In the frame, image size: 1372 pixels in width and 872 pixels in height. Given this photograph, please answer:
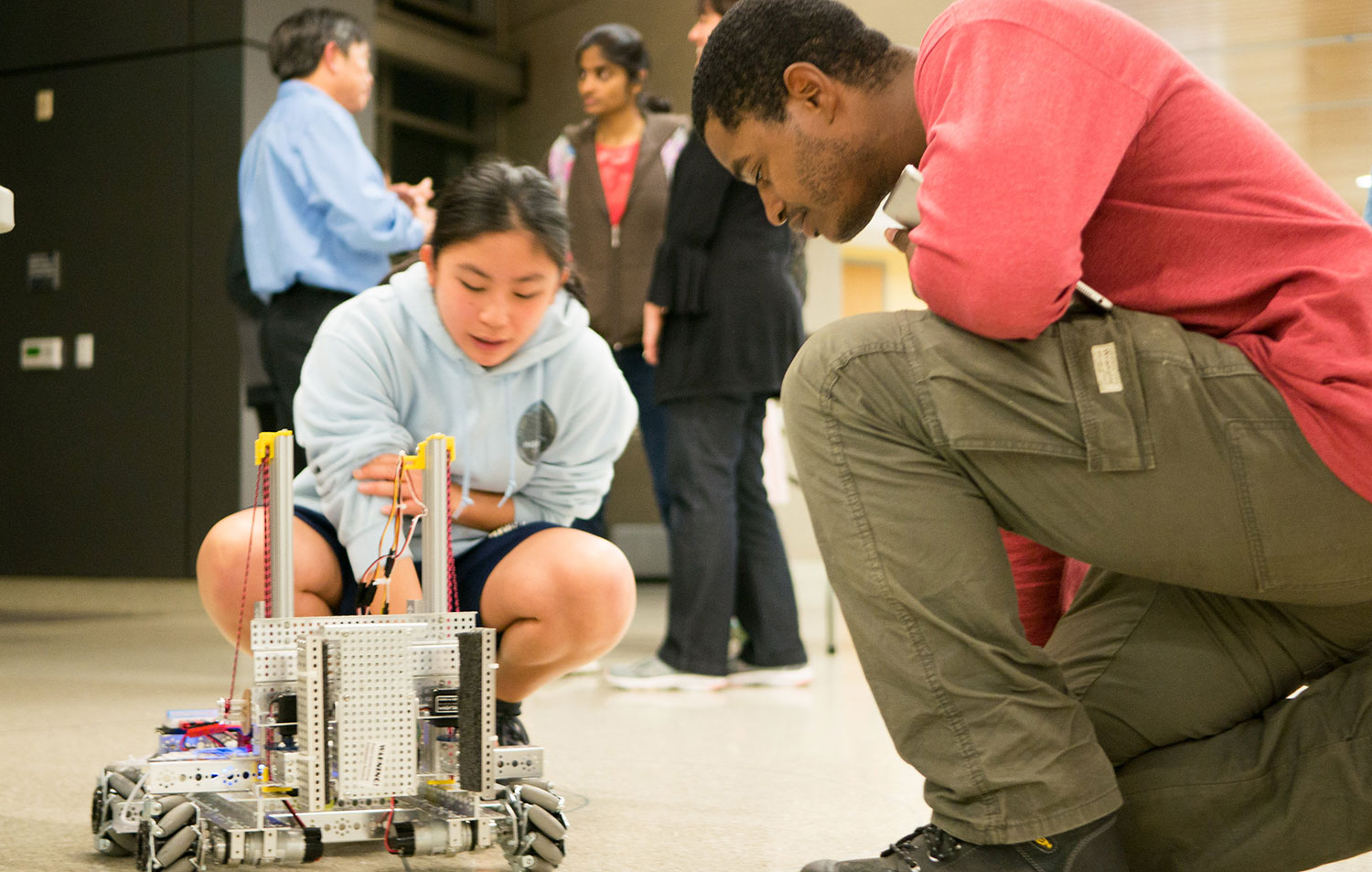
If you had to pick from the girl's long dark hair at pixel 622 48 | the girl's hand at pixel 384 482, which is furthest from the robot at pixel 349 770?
the girl's long dark hair at pixel 622 48

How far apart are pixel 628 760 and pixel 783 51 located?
110 centimetres

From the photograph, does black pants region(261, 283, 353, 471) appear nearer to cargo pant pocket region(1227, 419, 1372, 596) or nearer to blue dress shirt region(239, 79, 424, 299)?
blue dress shirt region(239, 79, 424, 299)

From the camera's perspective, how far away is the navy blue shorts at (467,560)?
64.6 inches

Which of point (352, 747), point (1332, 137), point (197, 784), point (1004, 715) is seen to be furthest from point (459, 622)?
point (1332, 137)

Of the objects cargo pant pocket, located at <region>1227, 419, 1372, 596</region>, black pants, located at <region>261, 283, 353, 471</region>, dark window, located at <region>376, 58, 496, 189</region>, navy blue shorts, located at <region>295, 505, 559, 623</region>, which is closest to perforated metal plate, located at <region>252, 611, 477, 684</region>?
navy blue shorts, located at <region>295, 505, 559, 623</region>

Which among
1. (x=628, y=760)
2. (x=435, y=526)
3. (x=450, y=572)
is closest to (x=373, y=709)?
(x=435, y=526)

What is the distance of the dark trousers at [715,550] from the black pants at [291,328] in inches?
30.0

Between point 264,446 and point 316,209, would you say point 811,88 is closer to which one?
point 264,446

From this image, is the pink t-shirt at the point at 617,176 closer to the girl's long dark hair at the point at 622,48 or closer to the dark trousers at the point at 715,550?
the girl's long dark hair at the point at 622,48

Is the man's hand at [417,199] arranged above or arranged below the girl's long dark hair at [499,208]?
above

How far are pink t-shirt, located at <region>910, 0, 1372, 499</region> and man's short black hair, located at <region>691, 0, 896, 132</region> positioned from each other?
13 centimetres

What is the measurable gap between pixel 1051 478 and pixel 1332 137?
6.75m

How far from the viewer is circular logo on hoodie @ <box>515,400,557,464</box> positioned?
171cm

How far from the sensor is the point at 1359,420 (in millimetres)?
950
